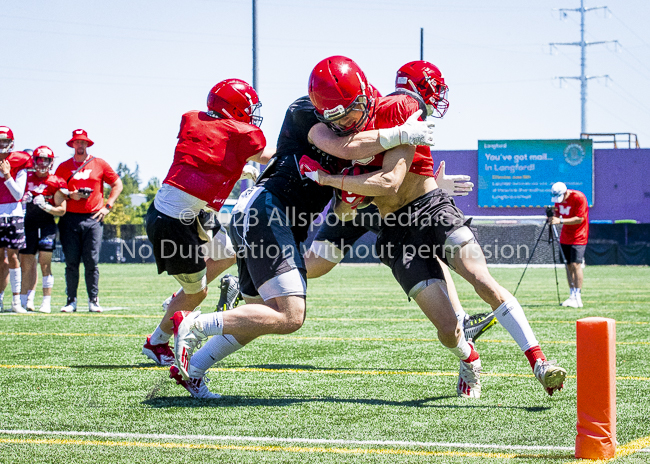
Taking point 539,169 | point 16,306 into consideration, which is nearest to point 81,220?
point 16,306

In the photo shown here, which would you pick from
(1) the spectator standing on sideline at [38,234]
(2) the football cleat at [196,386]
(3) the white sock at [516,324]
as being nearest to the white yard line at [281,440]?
(2) the football cleat at [196,386]

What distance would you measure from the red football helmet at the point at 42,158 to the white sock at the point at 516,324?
8.16m

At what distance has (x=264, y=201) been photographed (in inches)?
165

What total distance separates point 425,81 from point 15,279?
7369mm

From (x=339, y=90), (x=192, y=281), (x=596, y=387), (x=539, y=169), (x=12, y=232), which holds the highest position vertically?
(x=539, y=169)

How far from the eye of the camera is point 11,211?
10.0 meters

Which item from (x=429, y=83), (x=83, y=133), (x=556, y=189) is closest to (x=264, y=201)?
(x=429, y=83)

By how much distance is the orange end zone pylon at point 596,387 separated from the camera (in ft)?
9.61

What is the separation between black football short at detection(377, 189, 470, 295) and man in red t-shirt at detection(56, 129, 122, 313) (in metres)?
6.16

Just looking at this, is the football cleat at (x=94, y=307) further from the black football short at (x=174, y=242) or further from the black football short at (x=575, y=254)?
the black football short at (x=575, y=254)

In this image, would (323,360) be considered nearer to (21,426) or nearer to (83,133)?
(21,426)

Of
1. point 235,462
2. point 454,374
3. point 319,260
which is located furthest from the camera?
point 319,260

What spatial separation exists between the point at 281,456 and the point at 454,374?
95.1 inches

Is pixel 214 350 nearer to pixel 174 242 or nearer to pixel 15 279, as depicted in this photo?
pixel 174 242
